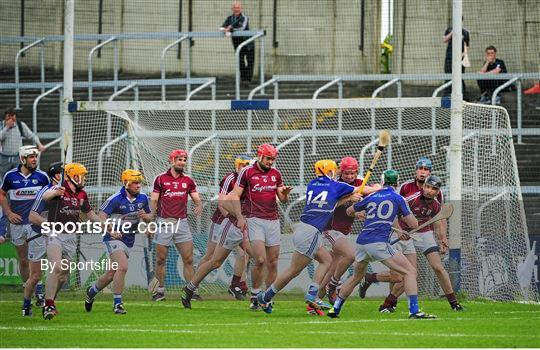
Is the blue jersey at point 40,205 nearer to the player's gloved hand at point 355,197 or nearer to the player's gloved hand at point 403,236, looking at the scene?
the player's gloved hand at point 355,197

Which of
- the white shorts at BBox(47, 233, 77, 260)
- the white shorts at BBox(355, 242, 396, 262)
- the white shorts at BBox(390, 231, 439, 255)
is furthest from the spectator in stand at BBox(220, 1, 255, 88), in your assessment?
the white shorts at BBox(355, 242, 396, 262)

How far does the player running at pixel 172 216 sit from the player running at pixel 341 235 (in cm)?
229

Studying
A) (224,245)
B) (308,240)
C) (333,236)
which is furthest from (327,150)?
(308,240)

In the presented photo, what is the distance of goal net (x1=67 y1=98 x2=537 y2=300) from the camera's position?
65.1 feet

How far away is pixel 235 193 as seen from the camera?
1767 centimetres

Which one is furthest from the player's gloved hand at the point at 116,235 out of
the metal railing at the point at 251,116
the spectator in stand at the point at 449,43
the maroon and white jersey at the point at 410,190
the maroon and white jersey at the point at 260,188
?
the spectator in stand at the point at 449,43

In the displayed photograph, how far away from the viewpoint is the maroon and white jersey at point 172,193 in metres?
19.6

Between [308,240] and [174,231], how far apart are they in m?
3.31

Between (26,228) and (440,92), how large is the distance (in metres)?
9.09

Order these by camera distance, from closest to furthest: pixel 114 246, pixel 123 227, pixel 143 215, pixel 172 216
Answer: pixel 114 246, pixel 123 227, pixel 143 215, pixel 172 216

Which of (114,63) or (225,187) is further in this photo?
(114,63)

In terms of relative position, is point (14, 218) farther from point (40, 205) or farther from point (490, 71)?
point (490, 71)

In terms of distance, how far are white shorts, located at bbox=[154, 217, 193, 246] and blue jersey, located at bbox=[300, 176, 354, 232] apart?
3064 millimetres

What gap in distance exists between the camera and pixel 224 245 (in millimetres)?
18328
